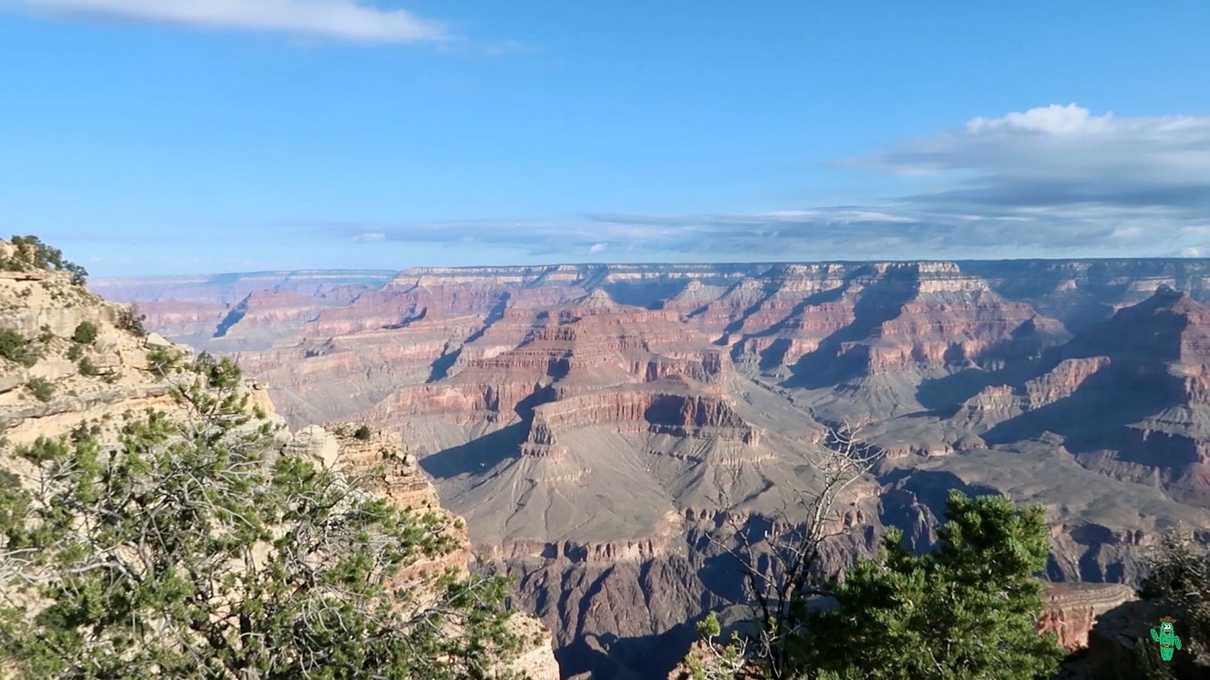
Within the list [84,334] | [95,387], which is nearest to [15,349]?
[84,334]

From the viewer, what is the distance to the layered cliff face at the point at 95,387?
827 inches

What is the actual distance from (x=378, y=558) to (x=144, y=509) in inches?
169

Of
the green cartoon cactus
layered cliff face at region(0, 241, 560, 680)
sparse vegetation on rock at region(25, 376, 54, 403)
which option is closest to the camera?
the green cartoon cactus

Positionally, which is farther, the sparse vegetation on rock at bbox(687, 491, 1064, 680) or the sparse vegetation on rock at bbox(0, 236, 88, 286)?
the sparse vegetation on rock at bbox(0, 236, 88, 286)

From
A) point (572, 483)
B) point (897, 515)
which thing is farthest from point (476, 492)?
point (897, 515)

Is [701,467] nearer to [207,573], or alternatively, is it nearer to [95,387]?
[95,387]

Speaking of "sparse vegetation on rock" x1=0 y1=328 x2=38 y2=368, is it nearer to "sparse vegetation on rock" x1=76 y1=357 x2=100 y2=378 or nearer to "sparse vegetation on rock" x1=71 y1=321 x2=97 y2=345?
"sparse vegetation on rock" x1=76 y1=357 x2=100 y2=378

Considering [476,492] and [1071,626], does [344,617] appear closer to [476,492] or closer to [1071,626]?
[1071,626]

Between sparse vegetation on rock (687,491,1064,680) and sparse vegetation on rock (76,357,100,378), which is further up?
sparse vegetation on rock (76,357,100,378)

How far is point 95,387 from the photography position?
74.8 ft

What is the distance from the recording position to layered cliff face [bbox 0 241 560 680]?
21.0 m

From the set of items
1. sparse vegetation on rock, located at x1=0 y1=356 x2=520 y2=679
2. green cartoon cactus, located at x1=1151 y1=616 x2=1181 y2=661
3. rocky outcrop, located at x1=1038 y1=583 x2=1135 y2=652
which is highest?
sparse vegetation on rock, located at x1=0 y1=356 x2=520 y2=679

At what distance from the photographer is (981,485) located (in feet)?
405

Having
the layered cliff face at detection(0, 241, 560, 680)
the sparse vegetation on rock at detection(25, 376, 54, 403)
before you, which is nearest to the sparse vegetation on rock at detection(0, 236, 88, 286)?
the layered cliff face at detection(0, 241, 560, 680)
